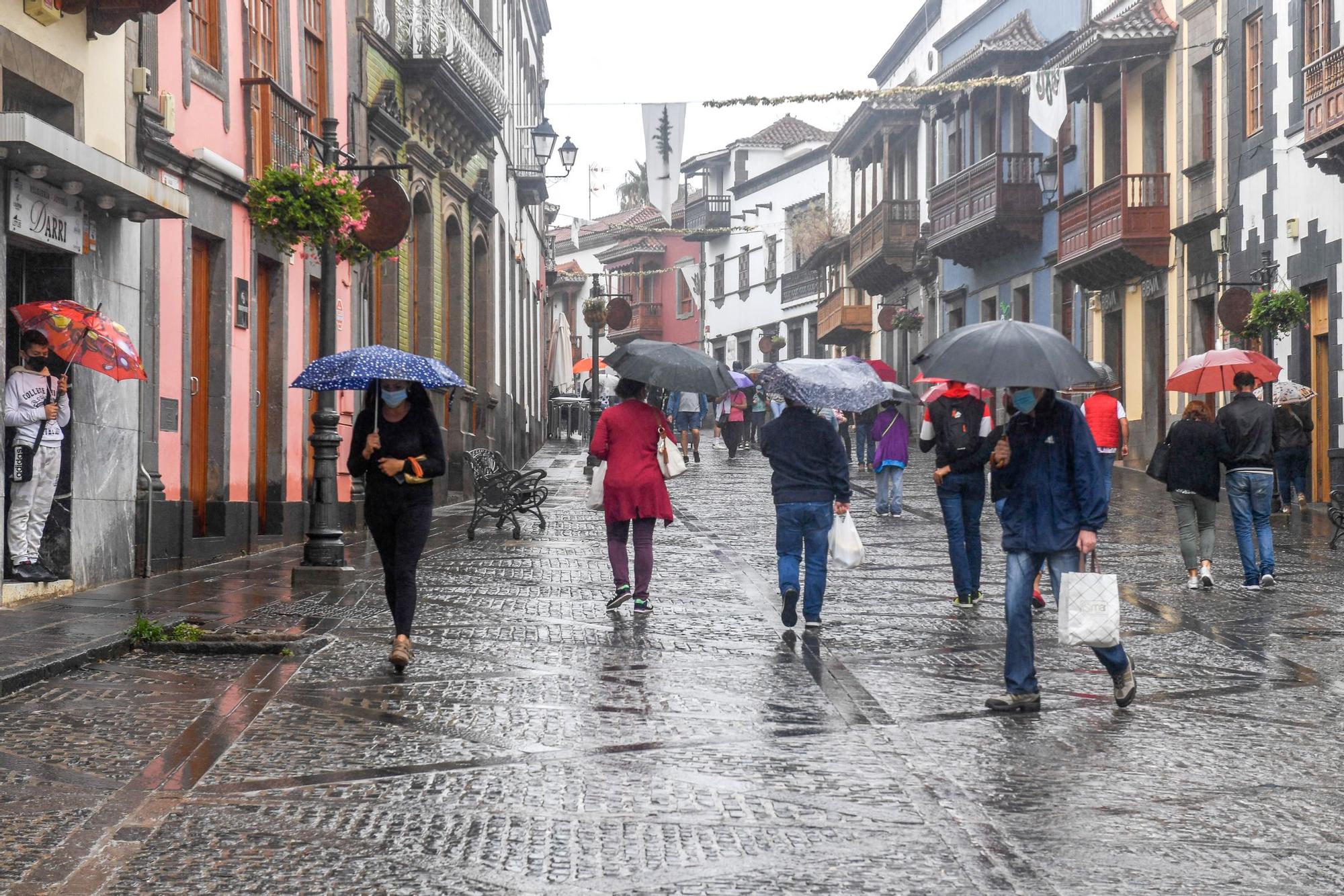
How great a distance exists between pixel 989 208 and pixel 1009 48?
10.7 ft

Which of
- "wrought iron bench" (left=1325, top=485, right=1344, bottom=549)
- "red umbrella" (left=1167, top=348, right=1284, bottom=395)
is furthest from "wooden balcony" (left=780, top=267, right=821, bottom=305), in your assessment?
"red umbrella" (left=1167, top=348, right=1284, bottom=395)

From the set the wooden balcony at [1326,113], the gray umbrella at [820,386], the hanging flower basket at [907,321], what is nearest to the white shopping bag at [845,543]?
the gray umbrella at [820,386]

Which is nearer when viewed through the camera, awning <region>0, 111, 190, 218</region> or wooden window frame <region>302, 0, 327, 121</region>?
awning <region>0, 111, 190, 218</region>

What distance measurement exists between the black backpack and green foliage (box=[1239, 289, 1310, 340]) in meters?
10.9

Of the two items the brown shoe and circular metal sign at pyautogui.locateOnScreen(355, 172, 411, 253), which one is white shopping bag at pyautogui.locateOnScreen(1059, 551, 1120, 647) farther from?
circular metal sign at pyautogui.locateOnScreen(355, 172, 411, 253)

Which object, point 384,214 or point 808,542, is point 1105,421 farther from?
point 808,542

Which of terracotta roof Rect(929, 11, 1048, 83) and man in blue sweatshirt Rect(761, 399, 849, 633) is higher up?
terracotta roof Rect(929, 11, 1048, 83)

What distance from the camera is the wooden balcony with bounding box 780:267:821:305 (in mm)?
59312

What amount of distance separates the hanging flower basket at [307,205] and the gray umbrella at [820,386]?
5.17 meters

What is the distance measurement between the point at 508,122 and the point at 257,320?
19.5m

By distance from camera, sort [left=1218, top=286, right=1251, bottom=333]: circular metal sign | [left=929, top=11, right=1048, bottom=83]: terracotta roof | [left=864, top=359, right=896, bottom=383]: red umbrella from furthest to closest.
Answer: [left=929, top=11, right=1048, bottom=83]: terracotta roof, [left=1218, top=286, right=1251, bottom=333]: circular metal sign, [left=864, top=359, right=896, bottom=383]: red umbrella

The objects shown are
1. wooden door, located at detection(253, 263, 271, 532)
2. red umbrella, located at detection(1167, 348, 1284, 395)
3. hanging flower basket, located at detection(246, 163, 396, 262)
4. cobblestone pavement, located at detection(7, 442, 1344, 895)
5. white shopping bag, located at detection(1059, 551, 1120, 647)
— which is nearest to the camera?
cobblestone pavement, located at detection(7, 442, 1344, 895)

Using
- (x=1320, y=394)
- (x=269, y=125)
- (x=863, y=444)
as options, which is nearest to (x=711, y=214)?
(x=863, y=444)

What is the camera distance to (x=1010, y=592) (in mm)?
7840
